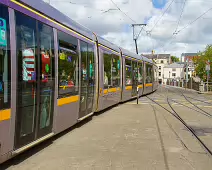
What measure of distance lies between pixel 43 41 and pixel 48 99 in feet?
3.80

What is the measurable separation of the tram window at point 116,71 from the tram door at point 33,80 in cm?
737

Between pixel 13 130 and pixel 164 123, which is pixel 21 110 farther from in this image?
pixel 164 123

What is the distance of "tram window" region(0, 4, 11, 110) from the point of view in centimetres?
433

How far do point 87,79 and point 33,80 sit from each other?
3.91 metres

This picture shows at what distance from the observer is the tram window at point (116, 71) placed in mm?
13547

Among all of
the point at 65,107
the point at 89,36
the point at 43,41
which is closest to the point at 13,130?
the point at 43,41

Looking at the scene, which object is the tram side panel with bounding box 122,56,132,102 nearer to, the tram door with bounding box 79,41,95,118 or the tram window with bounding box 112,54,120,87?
the tram window with bounding box 112,54,120,87

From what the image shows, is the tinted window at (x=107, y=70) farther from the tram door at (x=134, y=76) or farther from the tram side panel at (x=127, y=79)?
the tram door at (x=134, y=76)

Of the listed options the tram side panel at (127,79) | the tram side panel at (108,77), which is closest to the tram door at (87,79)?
the tram side panel at (108,77)

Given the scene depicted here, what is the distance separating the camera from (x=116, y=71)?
14227 millimetres

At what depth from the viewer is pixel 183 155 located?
611 centimetres

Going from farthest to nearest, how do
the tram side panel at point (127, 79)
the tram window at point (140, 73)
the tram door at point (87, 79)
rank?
the tram window at point (140, 73)
the tram side panel at point (127, 79)
the tram door at point (87, 79)

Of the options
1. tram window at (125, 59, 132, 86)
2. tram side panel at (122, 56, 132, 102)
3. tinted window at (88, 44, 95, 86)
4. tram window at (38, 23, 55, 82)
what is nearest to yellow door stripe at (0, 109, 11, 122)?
tram window at (38, 23, 55, 82)

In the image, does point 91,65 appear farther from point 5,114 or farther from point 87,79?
point 5,114
